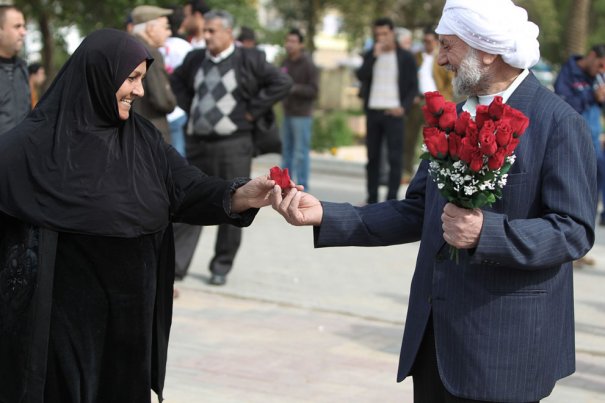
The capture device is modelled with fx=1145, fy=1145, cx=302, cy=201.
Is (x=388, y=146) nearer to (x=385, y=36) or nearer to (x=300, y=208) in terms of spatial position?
(x=385, y=36)

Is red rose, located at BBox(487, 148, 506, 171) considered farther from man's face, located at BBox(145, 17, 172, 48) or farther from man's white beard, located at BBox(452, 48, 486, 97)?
man's face, located at BBox(145, 17, 172, 48)

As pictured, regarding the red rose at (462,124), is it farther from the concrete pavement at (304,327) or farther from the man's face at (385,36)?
the man's face at (385,36)

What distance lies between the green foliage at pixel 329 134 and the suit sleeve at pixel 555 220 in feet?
55.4

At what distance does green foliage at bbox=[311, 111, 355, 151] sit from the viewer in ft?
67.6

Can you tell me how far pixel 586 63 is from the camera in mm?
11086

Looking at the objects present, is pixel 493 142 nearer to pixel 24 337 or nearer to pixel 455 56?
pixel 455 56

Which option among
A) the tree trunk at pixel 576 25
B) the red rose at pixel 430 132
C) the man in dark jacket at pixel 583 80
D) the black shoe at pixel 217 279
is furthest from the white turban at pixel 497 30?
the tree trunk at pixel 576 25

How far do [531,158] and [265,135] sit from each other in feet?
19.2

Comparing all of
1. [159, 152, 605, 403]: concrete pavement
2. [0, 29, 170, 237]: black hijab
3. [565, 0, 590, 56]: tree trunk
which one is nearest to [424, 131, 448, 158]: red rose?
[0, 29, 170, 237]: black hijab

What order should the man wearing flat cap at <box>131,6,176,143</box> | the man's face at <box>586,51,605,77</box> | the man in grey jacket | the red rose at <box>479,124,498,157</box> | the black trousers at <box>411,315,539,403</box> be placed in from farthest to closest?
the man's face at <box>586,51,605,77</box> < the man wearing flat cap at <box>131,6,176,143</box> < the man in grey jacket < the black trousers at <box>411,315,539,403</box> < the red rose at <box>479,124,498,157</box>

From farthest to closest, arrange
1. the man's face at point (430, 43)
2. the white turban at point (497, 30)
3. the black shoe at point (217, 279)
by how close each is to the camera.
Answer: the man's face at point (430, 43), the black shoe at point (217, 279), the white turban at point (497, 30)

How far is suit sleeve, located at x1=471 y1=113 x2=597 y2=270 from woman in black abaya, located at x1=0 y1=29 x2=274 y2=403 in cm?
104

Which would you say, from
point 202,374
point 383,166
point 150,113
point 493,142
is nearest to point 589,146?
point 493,142

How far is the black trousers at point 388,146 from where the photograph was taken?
42.9ft
